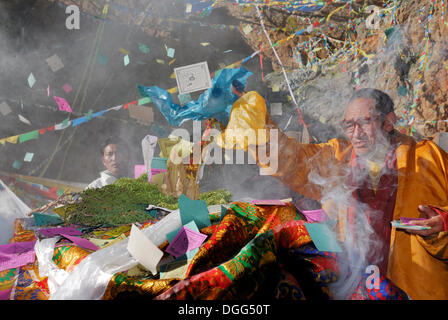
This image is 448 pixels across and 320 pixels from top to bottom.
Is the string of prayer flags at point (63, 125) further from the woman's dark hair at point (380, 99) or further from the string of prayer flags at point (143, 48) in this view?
the woman's dark hair at point (380, 99)

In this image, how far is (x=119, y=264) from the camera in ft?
3.07

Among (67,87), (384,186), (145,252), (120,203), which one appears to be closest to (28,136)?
(67,87)

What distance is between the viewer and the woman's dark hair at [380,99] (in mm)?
1448

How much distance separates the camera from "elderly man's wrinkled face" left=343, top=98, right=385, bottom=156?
4.63 ft

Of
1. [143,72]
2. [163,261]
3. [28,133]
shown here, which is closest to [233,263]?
[163,261]

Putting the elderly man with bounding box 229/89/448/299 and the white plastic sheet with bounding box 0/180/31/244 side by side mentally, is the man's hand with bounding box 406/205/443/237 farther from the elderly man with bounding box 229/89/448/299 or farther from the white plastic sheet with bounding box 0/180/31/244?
the white plastic sheet with bounding box 0/180/31/244

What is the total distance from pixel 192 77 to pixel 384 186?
5.38 ft

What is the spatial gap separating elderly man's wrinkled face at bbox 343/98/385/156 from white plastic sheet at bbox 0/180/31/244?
1737 mm

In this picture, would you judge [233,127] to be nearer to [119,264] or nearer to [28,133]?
[119,264]

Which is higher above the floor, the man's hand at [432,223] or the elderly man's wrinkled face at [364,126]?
the elderly man's wrinkled face at [364,126]

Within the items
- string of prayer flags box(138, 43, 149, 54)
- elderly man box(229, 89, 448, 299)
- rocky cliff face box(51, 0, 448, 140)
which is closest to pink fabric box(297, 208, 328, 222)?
elderly man box(229, 89, 448, 299)

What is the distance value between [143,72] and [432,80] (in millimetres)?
2698

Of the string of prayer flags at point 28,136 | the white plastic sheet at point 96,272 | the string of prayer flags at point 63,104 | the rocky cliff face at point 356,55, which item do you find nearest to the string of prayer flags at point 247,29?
the rocky cliff face at point 356,55

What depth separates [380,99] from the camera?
4.86ft
